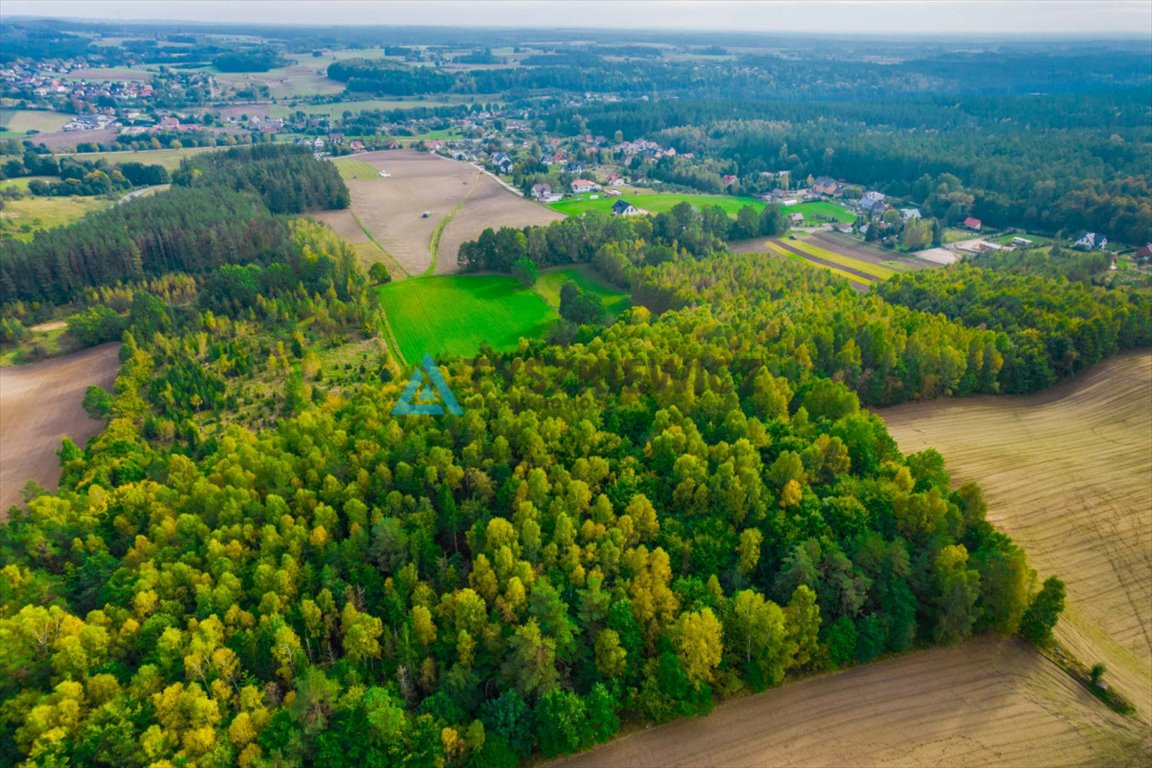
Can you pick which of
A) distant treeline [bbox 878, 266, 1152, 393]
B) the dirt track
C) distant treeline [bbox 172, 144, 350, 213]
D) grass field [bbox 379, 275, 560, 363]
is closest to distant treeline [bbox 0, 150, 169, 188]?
distant treeline [bbox 172, 144, 350, 213]

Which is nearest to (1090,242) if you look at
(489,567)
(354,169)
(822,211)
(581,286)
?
(822,211)

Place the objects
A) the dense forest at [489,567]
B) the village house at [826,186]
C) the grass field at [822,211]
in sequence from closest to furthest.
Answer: the dense forest at [489,567]
the grass field at [822,211]
the village house at [826,186]

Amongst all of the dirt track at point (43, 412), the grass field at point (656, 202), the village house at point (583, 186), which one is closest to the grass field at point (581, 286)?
the grass field at point (656, 202)

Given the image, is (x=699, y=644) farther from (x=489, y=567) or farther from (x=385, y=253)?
(x=385, y=253)

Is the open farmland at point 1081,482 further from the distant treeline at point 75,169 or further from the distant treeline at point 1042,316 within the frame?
the distant treeline at point 75,169

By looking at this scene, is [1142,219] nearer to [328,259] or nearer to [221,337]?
[328,259]

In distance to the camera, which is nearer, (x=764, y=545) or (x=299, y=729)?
(x=299, y=729)

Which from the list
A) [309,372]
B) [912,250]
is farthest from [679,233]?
[309,372]
